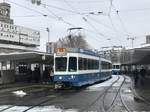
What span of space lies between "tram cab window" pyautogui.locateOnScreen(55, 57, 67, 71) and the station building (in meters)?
6.18

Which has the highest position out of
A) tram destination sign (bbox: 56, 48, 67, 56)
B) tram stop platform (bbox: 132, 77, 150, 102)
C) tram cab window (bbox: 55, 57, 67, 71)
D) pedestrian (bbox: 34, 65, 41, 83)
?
tram destination sign (bbox: 56, 48, 67, 56)

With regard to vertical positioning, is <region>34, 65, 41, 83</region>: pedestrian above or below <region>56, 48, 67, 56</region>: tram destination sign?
below

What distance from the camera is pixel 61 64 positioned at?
37250 mm

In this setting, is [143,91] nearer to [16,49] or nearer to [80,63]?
[80,63]

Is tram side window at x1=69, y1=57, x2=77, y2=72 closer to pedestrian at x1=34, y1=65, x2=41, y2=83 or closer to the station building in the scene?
the station building

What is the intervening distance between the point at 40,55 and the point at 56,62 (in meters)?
7.31

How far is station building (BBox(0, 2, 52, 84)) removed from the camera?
2023 inches

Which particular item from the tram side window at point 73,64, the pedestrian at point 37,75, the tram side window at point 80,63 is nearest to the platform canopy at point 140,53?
the tram side window at point 80,63

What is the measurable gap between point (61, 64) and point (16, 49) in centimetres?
3499

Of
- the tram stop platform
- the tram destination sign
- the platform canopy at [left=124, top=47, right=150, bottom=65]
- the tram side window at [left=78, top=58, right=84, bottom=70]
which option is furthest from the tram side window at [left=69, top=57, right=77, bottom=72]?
the tram stop platform

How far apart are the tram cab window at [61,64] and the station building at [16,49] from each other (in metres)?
6.18

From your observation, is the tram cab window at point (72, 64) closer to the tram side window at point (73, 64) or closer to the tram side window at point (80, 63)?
the tram side window at point (73, 64)

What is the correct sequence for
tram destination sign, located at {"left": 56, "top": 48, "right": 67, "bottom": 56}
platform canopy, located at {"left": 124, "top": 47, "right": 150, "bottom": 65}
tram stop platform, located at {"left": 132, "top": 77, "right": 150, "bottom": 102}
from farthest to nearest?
tram destination sign, located at {"left": 56, "top": 48, "right": 67, "bottom": 56}, platform canopy, located at {"left": 124, "top": 47, "right": 150, "bottom": 65}, tram stop platform, located at {"left": 132, "top": 77, "right": 150, "bottom": 102}

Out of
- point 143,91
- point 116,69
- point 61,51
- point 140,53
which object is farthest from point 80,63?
point 116,69
